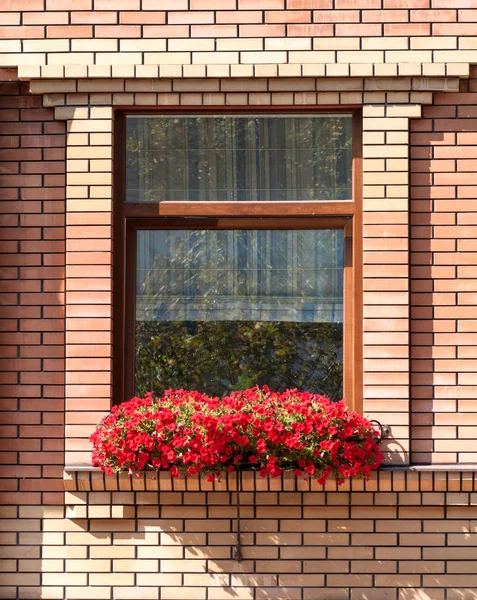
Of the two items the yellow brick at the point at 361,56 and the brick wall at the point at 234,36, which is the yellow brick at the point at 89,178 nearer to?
the brick wall at the point at 234,36

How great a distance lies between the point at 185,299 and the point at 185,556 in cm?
163

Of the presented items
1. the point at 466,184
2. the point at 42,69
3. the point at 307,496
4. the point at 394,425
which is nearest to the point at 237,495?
the point at 307,496

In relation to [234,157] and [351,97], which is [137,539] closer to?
[234,157]

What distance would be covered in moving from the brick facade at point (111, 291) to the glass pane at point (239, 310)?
299 mm

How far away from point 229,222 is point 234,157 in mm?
436

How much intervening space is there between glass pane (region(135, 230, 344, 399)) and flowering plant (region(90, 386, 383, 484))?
43cm

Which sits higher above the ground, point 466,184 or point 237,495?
point 466,184

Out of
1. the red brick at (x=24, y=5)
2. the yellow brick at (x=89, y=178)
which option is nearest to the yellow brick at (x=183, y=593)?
the yellow brick at (x=89, y=178)

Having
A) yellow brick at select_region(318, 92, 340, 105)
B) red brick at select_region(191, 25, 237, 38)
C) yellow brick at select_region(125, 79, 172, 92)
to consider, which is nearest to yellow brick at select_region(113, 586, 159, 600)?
yellow brick at select_region(125, 79, 172, 92)

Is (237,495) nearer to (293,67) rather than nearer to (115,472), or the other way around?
(115,472)

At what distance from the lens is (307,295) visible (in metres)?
5.86

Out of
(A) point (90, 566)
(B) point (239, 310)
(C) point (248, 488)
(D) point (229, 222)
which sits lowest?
(A) point (90, 566)

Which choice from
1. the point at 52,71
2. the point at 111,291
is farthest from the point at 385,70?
the point at 111,291

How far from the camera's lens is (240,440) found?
5.22 m
